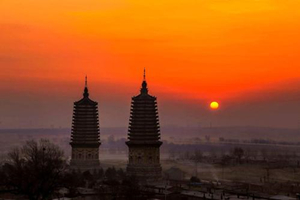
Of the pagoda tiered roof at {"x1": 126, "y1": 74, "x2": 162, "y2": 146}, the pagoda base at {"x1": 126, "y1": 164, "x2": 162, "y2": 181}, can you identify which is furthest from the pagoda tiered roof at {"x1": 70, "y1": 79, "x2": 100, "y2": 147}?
the pagoda base at {"x1": 126, "y1": 164, "x2": 162, "y2": 181}

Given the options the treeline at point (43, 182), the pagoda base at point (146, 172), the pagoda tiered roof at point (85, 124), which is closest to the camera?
the treeline at point (43, 182)

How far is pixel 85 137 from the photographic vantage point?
123 meters

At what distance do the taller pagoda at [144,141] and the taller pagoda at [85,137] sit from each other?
9.81m

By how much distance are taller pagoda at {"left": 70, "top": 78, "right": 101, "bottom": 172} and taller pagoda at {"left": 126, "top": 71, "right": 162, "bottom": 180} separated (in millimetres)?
9813

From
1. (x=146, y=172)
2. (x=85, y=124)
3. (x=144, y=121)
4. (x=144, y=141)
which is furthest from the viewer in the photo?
(x=85, y=124)

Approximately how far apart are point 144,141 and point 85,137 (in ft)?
46.5

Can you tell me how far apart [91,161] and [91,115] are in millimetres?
9143

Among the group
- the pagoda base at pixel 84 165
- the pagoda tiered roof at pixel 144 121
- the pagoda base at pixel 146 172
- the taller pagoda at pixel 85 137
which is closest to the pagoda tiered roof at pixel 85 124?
the taller pagoda at pixel 85 137

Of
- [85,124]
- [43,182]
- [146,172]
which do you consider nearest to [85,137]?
[85,124]

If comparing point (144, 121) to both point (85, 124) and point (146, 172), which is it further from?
point (85, 124)

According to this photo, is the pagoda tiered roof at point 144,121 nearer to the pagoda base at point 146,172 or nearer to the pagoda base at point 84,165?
the pagoda base at point 146,172

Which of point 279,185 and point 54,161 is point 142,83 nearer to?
point 279,185

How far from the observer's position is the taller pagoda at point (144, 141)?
372ft

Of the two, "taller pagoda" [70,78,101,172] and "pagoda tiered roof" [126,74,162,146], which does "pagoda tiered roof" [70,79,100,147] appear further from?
"pagoda tiered roof" [126,74,162,146]
